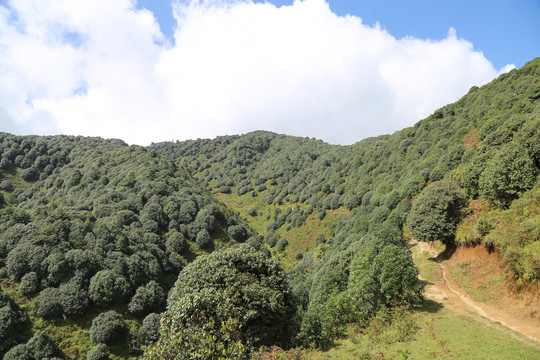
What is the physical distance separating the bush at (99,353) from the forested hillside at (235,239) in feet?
0.70

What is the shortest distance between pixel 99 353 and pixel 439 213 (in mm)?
44672

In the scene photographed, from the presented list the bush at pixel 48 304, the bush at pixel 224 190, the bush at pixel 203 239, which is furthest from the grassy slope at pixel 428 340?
the bush at pixel 224 190

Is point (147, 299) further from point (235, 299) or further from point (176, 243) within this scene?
point (235, 299)

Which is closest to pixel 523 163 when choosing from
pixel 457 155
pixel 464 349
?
pixel 464 349

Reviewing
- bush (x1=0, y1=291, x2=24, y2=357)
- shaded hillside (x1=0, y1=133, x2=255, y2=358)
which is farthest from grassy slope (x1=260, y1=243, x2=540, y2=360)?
bush (x1=0, y1=291, x2=24, y2=357)

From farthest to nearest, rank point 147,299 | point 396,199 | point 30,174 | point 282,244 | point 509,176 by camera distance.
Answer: point 282,244, point 30,174, point 396,199, point 147,299, point 509,176

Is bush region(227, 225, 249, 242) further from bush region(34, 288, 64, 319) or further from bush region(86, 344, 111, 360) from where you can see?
bush region(86, 344, 111, 360)

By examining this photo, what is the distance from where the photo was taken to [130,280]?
139 ft

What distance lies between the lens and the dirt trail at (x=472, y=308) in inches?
640

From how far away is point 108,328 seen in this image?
3400 cm

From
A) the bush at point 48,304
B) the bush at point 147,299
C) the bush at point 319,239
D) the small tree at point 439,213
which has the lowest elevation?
the bush at point 147,299

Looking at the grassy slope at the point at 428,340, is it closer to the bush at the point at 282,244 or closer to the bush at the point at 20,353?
the bush at the point at 20,353

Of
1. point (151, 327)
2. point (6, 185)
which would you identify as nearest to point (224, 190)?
point (6, 185)

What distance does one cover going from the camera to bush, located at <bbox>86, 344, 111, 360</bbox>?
102 ft
